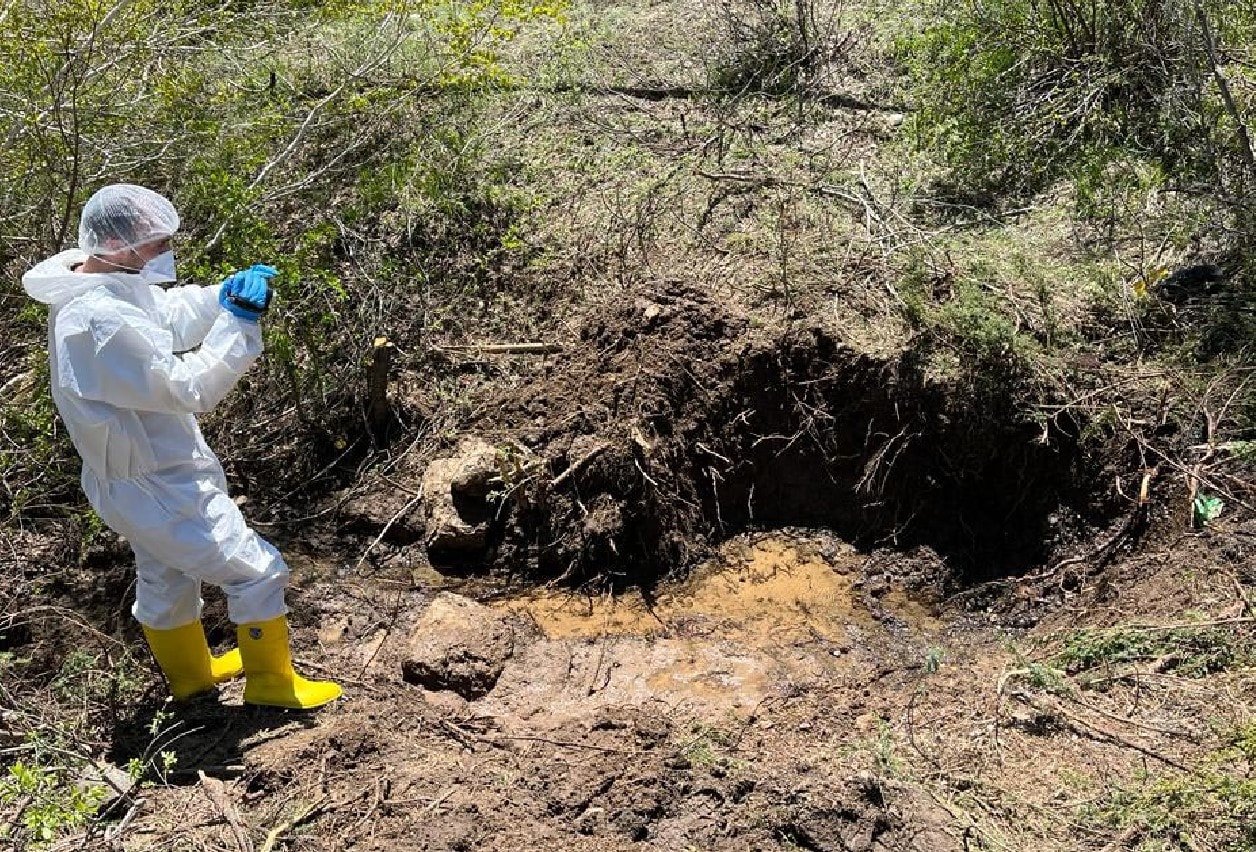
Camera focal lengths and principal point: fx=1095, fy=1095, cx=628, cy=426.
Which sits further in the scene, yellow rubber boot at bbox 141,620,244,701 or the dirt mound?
the dirt mound

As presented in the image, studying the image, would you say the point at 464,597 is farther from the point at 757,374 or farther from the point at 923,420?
the point at 923,420

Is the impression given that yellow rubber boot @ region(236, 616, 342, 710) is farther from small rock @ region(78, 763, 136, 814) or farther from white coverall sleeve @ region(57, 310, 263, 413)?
white coverall sleeve @ region(57, 310, 263, 413)

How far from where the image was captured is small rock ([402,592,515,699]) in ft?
12.1

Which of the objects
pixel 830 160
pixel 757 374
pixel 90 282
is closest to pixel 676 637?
pixel 757 374

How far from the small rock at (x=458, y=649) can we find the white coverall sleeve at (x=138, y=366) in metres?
1.17

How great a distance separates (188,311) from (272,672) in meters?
1.12

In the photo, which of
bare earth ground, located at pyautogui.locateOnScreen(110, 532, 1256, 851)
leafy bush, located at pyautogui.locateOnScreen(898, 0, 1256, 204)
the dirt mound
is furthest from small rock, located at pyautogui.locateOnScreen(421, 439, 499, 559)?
leafy bush, located at pyautogui.locateOnScreen(898, 0, 1256, 204)

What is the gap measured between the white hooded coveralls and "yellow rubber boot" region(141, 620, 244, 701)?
5cm

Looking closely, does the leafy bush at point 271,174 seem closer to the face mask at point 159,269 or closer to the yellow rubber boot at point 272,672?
the face mask at point 159,269

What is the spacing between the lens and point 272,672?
3.36 m

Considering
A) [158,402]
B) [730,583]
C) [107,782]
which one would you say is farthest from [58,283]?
[730,583]

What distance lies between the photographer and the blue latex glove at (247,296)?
3057 mm

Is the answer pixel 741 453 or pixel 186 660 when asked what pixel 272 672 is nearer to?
pixel 186 660

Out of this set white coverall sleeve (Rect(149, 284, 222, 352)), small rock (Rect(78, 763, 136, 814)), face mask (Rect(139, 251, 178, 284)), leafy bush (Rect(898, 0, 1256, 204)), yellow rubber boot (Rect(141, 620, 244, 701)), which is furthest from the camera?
leafy bush (Rect(898, 0, 1256, 204))
